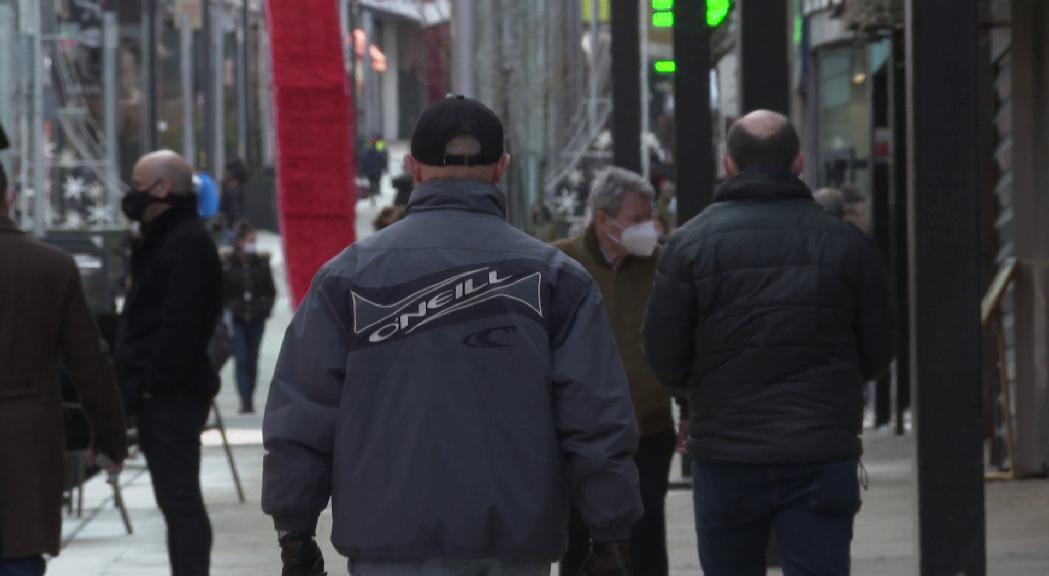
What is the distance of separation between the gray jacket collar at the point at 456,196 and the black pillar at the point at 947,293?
2.94 meters

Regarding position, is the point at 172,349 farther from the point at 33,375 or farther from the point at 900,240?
the point at 900,240

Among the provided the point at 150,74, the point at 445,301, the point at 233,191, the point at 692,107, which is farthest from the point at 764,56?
the point at 233,191

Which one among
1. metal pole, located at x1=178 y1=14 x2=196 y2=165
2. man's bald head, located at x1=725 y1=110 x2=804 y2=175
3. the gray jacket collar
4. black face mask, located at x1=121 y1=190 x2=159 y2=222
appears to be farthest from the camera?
metal pole, located at x1=178 y1=14 x2=196 y2=165

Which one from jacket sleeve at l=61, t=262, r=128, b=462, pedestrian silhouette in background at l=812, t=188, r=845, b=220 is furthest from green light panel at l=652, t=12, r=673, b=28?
jacket sleeve at l=61, t=262, r=128, b=462

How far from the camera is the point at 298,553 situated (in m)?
4.86

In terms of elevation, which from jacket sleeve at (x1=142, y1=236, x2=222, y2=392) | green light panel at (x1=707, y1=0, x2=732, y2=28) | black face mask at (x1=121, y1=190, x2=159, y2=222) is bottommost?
jacket sleeve at (x1=142, y1=236, x2=222, y2=392)

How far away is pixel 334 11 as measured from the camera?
1238 centimetres

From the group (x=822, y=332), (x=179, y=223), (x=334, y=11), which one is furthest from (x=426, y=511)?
(x=334, y=11)

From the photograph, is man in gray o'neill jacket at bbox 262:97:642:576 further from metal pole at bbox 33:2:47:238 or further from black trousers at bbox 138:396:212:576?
metal pole at bbox 33:2:47:238

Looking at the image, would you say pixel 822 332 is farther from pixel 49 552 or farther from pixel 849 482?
pixel 49 552

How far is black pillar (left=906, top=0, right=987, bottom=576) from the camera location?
7.62m

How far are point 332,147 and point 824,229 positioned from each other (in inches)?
262

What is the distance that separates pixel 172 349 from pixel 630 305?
169 cm

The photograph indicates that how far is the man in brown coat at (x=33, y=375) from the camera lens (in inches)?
267
